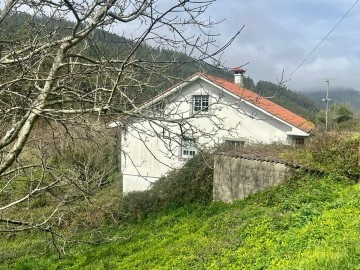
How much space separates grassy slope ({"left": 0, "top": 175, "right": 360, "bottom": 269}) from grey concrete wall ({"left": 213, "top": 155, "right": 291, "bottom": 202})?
0.58 metres

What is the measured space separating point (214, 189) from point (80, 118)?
10275 millimetres

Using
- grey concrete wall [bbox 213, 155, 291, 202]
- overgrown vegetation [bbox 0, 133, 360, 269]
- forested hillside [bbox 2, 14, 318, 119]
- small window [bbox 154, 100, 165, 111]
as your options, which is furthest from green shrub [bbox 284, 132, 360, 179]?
small window [bbox 154, 100, 165, 111]

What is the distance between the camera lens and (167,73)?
5.31 meters

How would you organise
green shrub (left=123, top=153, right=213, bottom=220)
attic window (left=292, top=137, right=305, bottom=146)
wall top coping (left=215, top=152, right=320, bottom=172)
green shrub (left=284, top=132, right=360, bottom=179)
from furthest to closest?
attic window (left=292, top=137, right=305, bottom=146) → green shrub (left=123, top=153, right=213, bottom=220) → wall top coping (left=215, top=152, right=320, bottom=172) → green shrub (left=284, top=132, right=360, bottom=179)

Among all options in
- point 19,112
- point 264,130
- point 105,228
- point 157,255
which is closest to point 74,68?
point 19,112

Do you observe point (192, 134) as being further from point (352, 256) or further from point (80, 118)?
point (352, 256)

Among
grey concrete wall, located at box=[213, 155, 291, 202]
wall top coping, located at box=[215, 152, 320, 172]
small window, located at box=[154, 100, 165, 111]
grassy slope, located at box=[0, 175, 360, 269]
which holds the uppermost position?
small window, located at box=[154, 100, 165, 111]

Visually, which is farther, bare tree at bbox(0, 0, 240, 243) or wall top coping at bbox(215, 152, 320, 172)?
wall top coping at bbox(215, 152, 320, 172)

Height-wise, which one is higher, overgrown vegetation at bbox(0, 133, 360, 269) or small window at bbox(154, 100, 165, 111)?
small window at bbox(154, 100, 165, 111)

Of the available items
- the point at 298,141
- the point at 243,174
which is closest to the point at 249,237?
the point at 243,174

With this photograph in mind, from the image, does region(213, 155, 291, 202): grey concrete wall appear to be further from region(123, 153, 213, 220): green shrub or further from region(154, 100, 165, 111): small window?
region(154, 100, 165, 111): small window

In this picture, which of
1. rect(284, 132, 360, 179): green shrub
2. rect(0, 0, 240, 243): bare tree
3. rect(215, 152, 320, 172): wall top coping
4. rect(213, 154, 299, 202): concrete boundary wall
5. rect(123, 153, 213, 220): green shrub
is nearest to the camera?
rect(0, 0, 240, 243): bare tree

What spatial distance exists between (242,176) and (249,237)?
5328 millimetres

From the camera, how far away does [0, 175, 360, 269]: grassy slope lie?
19.3 ft
